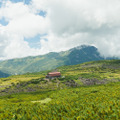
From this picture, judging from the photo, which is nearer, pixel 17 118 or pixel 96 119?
pixel 96 119

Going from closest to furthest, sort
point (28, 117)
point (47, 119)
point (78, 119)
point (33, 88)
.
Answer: point (78, 119) < point (47, 119) < point (28, 117) < point (33, 88)

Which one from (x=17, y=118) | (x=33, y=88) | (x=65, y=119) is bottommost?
(x=33, y=88)

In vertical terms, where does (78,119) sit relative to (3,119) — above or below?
above

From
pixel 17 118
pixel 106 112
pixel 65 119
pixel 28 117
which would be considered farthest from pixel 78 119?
pixel 17 118

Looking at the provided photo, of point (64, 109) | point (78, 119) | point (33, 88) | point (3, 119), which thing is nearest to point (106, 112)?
point (78, 119)

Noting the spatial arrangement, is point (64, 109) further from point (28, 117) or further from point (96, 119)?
point (96, 119)

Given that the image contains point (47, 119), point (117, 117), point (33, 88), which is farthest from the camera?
point (33, 88)

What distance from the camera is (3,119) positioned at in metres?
30.8

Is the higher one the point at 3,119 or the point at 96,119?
the point at 96,119

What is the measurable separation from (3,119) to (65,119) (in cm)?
1861

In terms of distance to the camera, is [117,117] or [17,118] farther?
[17,118]

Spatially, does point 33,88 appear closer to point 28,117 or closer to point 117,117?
point 28,117

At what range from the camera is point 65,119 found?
22.8 m

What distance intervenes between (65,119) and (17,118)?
50.8ft
